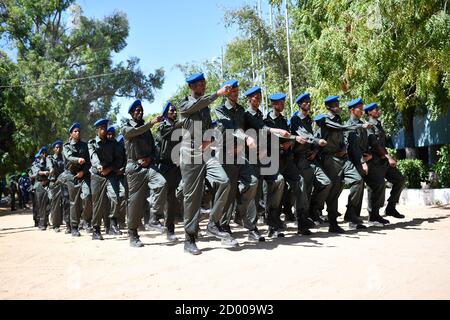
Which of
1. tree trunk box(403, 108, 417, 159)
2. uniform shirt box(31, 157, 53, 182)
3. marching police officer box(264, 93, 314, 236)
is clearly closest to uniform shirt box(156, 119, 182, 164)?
marching police officer box(264, 93, 314, 236)

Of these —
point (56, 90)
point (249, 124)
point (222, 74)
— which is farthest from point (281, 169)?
point (222, 74)

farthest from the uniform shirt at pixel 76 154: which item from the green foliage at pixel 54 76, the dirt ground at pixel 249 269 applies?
the green foliage at pixel 54 76

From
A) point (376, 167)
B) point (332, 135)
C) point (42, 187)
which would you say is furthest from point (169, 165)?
point (42, 187)

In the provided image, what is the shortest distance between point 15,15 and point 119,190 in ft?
72.0

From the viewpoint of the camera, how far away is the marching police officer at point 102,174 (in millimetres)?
9023

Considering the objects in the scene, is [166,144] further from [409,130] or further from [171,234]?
[409,130]

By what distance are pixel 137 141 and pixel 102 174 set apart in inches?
66.5

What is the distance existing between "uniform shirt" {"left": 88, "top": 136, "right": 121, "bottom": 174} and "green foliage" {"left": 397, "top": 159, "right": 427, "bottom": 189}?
8105 millimetres

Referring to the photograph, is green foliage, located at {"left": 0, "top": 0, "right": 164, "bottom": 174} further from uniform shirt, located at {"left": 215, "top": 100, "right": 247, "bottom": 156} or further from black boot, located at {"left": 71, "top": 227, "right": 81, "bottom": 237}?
uniform shirt, located at {"left": 215, "top": 100, "right": 247, "bottom": 156}

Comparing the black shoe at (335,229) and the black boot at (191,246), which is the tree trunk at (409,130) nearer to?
the black shoe at (335,229)

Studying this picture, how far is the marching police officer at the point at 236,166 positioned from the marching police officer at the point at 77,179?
3.54 meters

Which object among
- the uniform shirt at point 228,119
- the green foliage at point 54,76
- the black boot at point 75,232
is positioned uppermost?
the green foliage at point 54,76

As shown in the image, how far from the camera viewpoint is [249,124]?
7547mm

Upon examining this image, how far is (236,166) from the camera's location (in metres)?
7.09
